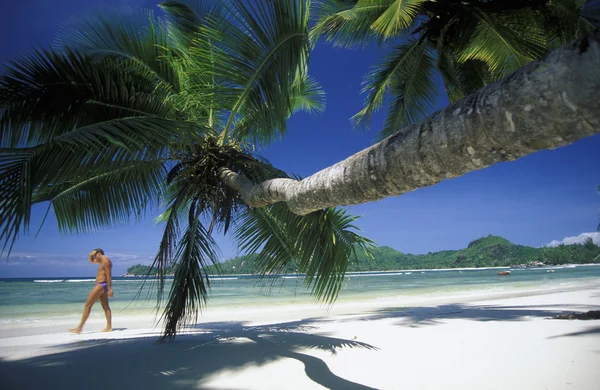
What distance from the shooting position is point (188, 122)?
3.91 meters

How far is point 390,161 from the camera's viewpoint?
1869 millimetres

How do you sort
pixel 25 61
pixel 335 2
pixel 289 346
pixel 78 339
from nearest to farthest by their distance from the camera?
pixel 25 61
pixel 289 346
pixel 78 339
pixel 335 2

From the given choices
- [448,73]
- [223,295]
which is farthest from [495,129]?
[223,295]

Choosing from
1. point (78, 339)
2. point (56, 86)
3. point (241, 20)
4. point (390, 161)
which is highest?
point (241, 20)

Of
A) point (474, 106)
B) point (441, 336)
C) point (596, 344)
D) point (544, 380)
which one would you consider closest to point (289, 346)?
point (441, 336)

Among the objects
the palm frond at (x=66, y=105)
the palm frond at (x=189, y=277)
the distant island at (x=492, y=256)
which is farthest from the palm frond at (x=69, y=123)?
the distant island at (x=492, y=256)

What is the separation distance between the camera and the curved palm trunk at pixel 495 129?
1.05 metres

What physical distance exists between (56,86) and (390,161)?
3356mm

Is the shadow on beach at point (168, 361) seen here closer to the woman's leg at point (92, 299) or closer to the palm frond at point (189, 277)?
the palm frond at point (189, 277)

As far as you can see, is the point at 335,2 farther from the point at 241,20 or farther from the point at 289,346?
the point at 289,346

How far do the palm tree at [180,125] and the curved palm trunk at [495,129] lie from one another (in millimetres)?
2270

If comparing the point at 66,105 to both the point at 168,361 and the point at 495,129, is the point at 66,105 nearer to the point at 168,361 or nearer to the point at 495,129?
the point at 168,361

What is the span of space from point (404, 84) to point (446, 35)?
154 centimetres

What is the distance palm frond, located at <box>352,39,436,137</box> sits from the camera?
7.03 metres
